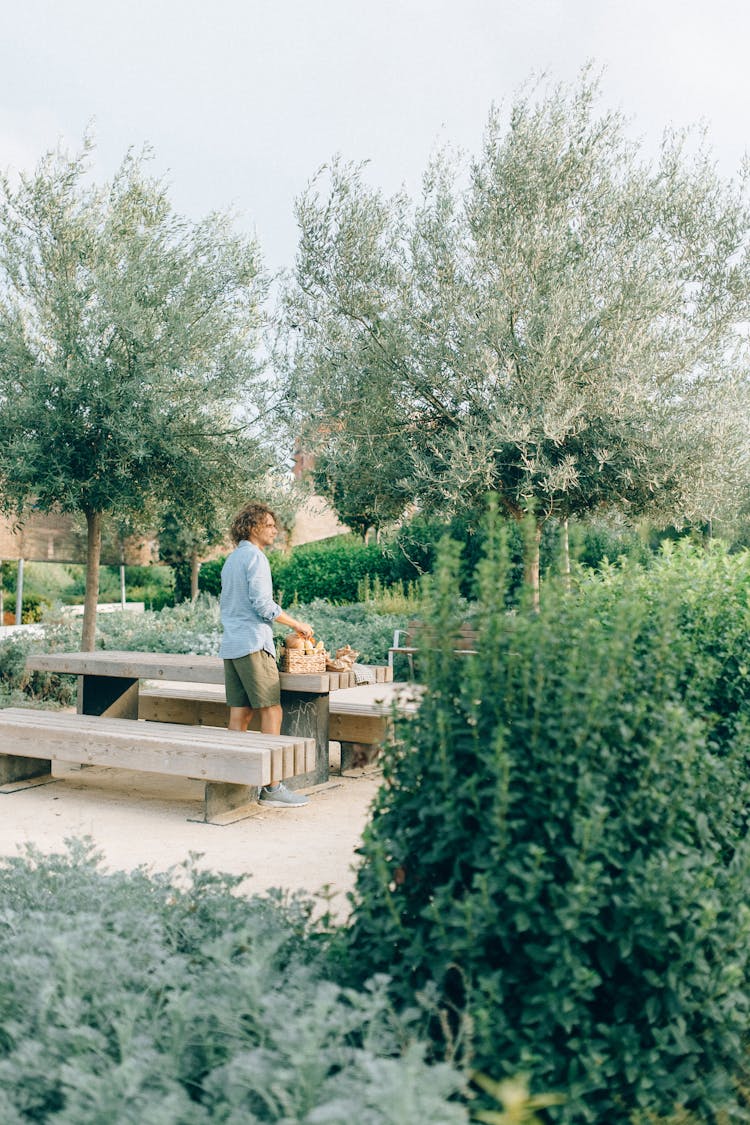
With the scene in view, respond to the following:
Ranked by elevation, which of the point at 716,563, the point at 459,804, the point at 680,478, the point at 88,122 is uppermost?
the point at 88,122

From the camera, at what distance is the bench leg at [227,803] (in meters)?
5.61

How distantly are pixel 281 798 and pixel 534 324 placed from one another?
19.2 feet

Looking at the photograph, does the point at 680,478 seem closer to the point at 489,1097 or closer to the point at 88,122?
the point at 88,122

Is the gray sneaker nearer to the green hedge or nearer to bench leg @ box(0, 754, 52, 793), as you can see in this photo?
bench leg @ box(0, 754, 52, 793)

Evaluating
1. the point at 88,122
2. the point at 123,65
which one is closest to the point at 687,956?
the point at 123,65

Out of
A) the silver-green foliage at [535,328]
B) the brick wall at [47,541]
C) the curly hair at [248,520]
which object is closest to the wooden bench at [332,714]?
the curly hair at [248,520]

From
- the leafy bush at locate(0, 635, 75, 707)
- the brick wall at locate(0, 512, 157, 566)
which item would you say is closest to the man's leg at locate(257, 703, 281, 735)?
the leafy bush at locate(0, 635, 75, 707)

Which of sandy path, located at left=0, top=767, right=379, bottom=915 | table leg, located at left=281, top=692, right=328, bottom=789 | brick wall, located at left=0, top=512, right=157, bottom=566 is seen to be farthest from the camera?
brick wall, located at left=0, top=512, right=157, bottom=566

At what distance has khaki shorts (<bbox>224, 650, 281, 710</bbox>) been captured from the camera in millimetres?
5961

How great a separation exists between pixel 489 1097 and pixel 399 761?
2.58ft

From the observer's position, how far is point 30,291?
9539 millimetres

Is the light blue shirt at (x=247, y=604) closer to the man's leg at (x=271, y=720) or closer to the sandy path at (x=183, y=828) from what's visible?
the man's leg at (x=271, y=720)

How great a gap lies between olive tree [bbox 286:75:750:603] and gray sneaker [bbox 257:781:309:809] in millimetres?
4427

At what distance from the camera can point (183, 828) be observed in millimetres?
5453
